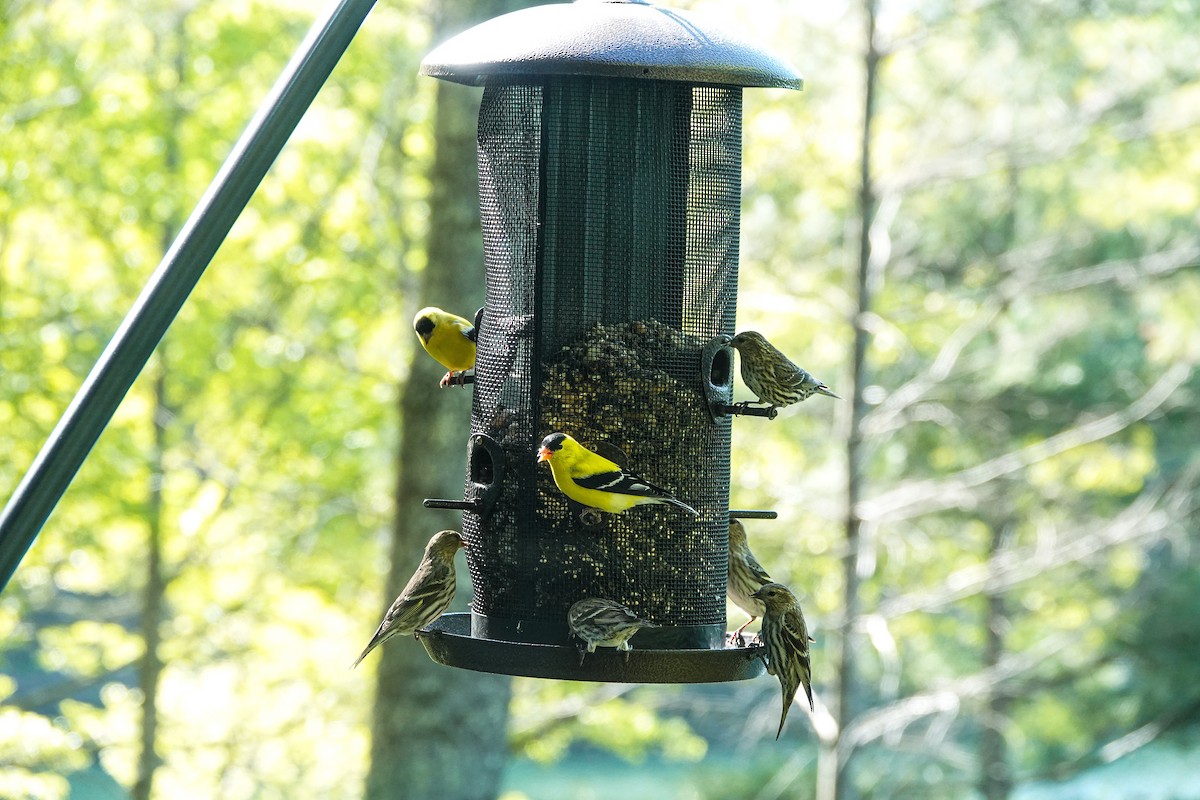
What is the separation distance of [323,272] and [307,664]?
13.8ft

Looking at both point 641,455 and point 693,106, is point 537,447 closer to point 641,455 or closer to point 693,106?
point 641,455

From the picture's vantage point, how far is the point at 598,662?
13.1 ft

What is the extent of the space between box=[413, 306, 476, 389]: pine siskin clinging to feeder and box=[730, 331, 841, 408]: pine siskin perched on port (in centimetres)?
Answer: 91

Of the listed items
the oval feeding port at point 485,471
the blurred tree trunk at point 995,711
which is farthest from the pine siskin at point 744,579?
the blurred tree trunk at point 995,711

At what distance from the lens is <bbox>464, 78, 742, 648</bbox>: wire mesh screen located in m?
4.43

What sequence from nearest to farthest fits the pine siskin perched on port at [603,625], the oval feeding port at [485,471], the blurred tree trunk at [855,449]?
the pine siskin perched on port at [603,625] → the oval feeding port at [485,471] → the blurred tree trunk at [855,449]

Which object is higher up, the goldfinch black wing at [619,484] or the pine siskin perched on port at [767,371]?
the pine siskin perched on port at [767,371]

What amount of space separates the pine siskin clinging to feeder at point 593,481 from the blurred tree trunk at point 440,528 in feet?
14.1

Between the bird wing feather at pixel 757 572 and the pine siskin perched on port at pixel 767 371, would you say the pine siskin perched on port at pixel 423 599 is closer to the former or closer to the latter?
the bird wing feather at pixel 757 572

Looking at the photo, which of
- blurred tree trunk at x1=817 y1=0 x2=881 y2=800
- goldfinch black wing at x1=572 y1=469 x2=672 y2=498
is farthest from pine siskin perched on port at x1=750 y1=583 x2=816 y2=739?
blurred tree trunk at x1=817 y1=0 x2=881 y2=800

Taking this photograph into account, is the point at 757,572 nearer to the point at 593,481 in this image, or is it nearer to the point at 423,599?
the point at 593,481

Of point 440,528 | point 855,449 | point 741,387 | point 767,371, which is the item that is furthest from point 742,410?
point 741,387

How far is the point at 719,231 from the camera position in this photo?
468 centimetres

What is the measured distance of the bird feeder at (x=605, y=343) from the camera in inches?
173
